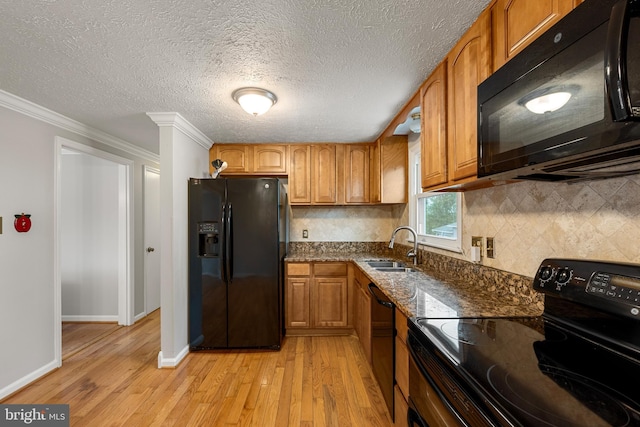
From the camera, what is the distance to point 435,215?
8.54 ft

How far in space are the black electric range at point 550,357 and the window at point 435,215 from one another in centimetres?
99

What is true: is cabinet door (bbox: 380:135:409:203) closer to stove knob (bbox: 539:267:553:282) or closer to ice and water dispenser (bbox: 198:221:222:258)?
ice and water dispenser (bbox: 198:221:222:258)

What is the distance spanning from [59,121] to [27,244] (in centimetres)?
108

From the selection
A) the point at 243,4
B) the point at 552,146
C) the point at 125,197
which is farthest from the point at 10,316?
the point at 552,146

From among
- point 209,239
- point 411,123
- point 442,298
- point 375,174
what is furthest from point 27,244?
point 411,123

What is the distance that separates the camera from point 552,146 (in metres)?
0.77

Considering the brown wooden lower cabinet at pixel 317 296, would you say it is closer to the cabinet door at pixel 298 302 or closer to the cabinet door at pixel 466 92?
the cabinet door at pixel 298 302

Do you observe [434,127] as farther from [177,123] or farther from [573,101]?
[177,123]

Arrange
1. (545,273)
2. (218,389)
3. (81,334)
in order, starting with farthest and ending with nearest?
(81,334), (218,389), (545,273)

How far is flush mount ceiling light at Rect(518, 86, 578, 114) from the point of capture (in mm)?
737

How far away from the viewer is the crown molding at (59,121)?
81.8 inches

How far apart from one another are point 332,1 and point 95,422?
9.14ft

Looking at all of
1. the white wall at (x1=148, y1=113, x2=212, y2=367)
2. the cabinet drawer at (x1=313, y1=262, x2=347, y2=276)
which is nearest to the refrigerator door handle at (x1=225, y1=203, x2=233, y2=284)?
the white wall at (x1=148, y1=113, x2=212, y2=367)

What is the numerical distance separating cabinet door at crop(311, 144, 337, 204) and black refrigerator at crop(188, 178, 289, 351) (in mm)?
676
